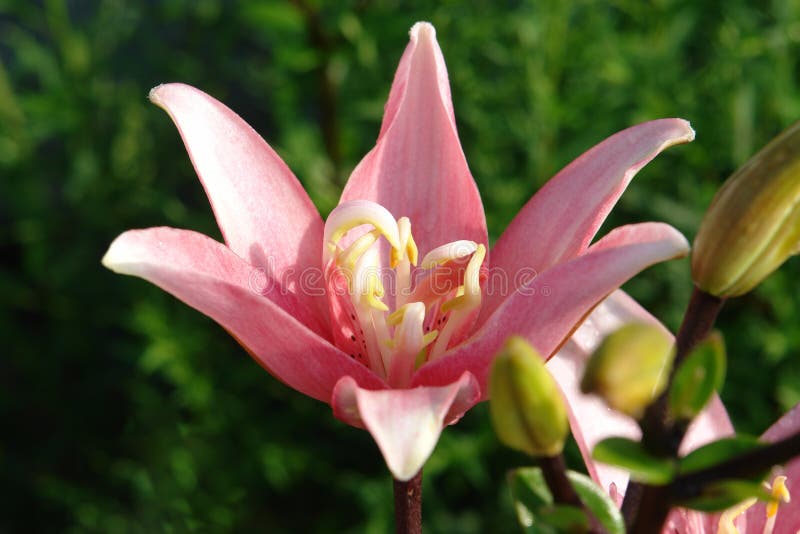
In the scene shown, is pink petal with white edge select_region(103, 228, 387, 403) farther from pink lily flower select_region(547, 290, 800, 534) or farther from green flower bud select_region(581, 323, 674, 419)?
green flower bud select_region(581, 323, 674, 419)

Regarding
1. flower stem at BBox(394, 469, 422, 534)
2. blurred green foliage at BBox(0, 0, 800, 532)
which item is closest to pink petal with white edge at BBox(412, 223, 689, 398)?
flower stem at BBox(394, 469, 422, 534)

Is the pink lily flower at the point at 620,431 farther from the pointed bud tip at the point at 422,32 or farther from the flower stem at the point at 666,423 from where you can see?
the pointed bud tip at the point at 422,32

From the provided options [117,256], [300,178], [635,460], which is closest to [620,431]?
[635,460]

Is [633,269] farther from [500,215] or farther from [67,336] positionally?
[67,336]

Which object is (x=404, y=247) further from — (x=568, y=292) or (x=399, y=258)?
(x=568, y=292)

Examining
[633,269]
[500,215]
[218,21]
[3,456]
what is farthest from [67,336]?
[633,269]

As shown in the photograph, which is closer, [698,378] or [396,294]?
[698,378]

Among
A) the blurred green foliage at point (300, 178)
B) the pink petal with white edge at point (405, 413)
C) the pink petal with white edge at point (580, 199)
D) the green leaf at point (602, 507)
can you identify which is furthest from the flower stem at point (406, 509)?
the blurred green foliage at point (300, 178)
